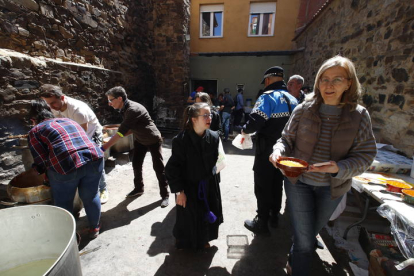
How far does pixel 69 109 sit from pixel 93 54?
11.0 feet

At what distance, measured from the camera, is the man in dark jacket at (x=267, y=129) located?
2.33m

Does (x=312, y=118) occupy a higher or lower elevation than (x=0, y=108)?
higher

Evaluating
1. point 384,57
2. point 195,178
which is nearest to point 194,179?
point 195,178

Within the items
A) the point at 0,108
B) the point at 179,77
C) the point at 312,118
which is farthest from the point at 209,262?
the point at 179,77

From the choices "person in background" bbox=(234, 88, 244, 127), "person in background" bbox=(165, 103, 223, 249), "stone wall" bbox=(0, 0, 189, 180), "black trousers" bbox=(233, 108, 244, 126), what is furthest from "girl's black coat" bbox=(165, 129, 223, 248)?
"black trousers" bbox=(233, 108, 244, 126)

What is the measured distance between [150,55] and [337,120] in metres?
8.18

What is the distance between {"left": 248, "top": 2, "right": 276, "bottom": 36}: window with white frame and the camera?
391 inches

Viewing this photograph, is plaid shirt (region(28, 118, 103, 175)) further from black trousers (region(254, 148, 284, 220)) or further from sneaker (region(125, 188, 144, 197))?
black trousers (region(254, 148, 284, 220))

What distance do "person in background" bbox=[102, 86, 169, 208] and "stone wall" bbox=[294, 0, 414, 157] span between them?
360 cm

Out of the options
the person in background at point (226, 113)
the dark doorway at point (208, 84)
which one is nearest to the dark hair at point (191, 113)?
the person in background at point (226, 113)

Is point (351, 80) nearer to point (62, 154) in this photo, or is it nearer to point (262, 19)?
point (62, 154)

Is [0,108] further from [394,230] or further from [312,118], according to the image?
[394,230]

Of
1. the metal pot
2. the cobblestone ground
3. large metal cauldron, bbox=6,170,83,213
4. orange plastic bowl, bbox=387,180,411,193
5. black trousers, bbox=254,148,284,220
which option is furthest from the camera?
the metal pot

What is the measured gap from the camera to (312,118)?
157 centimetres
